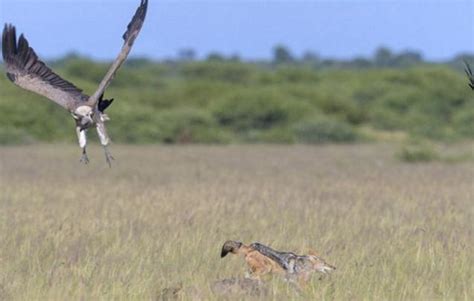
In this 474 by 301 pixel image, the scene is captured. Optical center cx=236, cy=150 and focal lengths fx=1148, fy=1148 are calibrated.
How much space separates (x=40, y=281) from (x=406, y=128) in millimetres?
30647

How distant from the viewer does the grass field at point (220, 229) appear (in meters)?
6.13

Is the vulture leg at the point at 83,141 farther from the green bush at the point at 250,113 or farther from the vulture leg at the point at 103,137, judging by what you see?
the green bush at the point at 250,113

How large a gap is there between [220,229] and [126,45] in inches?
67.2

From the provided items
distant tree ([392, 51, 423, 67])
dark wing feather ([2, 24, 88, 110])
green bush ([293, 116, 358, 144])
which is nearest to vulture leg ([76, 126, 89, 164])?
dark wing feather ([2, 24, 88, 110])

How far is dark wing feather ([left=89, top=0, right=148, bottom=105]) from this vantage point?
7.39 m

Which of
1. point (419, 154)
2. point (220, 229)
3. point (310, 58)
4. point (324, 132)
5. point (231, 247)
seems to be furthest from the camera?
point (310, 58)

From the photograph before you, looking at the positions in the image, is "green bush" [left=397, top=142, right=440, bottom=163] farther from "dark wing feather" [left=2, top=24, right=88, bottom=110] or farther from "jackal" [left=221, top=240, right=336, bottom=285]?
"jackal" [left=221, top=240, right=336, bottom=285]

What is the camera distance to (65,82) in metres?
8.18

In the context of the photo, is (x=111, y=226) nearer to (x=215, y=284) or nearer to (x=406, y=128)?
(x=215, y=284)

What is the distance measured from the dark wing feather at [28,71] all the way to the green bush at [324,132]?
69.2ft

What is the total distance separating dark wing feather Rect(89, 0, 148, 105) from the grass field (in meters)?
1.04

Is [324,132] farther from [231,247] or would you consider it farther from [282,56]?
[282,56]

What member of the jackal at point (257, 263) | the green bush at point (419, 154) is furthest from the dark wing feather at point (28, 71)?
the green bush at point (419, 154)

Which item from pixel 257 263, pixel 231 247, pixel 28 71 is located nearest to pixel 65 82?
pixel 28 71
